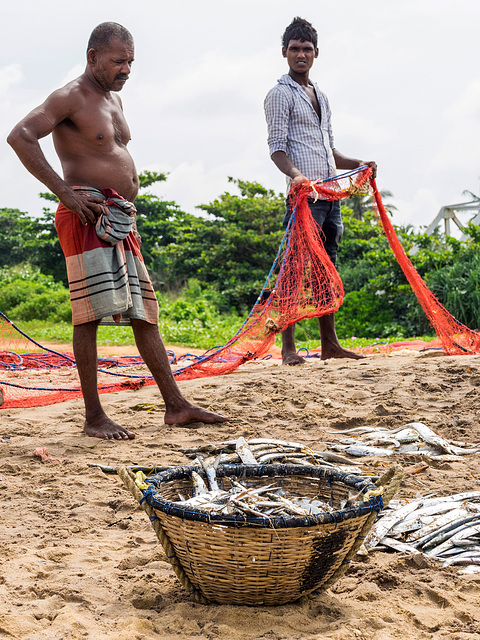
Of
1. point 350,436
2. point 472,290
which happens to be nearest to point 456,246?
point 472,290

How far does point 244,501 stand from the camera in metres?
1.86

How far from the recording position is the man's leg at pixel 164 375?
3.69m

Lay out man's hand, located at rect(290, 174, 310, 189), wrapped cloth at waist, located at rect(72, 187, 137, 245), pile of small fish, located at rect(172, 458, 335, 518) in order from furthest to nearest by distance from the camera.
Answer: man's hand, located at rect(290, 174, 310, 189) < wrapped cloth at waist, located at rect(72, 187, 137, 245) < pile of small fish, located at rect(172, 458, 335, 518)

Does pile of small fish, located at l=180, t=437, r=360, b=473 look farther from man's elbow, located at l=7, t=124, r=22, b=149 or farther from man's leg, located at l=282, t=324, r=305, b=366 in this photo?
man's leg, located at l=282, t=324, r=305, b=366

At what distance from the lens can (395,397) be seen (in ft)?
13.6

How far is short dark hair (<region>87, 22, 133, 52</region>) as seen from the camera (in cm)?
346

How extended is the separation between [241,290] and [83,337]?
38.9ft

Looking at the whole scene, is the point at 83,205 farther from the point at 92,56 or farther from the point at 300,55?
the point at 300,55

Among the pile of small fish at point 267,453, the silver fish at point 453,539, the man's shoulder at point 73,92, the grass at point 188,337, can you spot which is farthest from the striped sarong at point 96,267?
the grass at point 188,337

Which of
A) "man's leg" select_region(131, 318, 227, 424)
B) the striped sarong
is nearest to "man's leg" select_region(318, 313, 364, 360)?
"man's leg" select_region(131, 318, 227, 424)

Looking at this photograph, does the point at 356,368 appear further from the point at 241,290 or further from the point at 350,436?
the point at 241,290

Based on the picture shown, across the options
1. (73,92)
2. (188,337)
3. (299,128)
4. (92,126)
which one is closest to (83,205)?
(92,126)

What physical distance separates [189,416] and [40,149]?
1626mm

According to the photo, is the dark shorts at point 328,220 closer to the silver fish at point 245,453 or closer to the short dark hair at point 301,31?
the short dark hair at point 301,31
